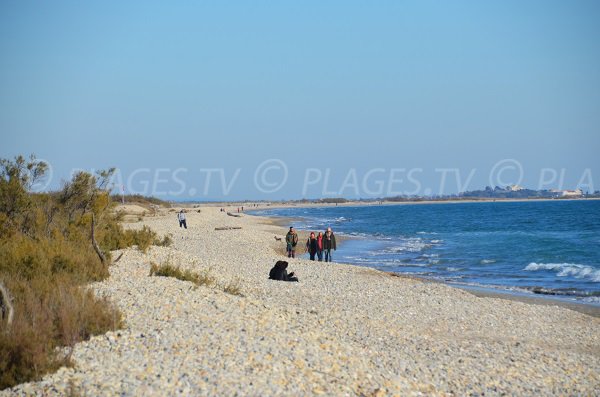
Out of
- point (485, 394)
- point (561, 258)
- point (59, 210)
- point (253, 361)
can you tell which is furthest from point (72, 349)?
point (561, 258)

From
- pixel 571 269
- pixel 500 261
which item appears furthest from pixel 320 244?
pixel 571 269

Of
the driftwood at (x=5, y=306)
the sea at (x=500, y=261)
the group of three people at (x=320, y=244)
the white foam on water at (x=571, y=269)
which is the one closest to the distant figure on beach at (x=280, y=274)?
the sea at (x=500, y=261)

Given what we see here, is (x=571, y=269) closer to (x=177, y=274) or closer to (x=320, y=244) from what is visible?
(x=320, y=244)

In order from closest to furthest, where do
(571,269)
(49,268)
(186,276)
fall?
(49,268)
(186,276)
(571,269)

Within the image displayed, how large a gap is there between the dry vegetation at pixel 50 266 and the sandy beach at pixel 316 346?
290 millimetres

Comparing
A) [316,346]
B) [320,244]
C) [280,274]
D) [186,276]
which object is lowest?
[280,274]

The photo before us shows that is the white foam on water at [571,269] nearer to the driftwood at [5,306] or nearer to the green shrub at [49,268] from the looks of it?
the green shrub at [49,268]

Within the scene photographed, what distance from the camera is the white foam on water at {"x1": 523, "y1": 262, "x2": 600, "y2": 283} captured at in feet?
79.1

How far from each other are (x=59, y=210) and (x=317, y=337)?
11224 mm

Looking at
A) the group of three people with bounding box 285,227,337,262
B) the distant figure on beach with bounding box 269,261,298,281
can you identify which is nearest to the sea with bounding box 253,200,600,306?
the group of three people with bounding box 285,227,337,262

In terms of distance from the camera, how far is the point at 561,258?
31125 millimetres

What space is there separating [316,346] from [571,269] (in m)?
20.6

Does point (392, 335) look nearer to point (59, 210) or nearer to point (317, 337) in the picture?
point (317, 337)

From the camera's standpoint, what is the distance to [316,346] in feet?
28.7
